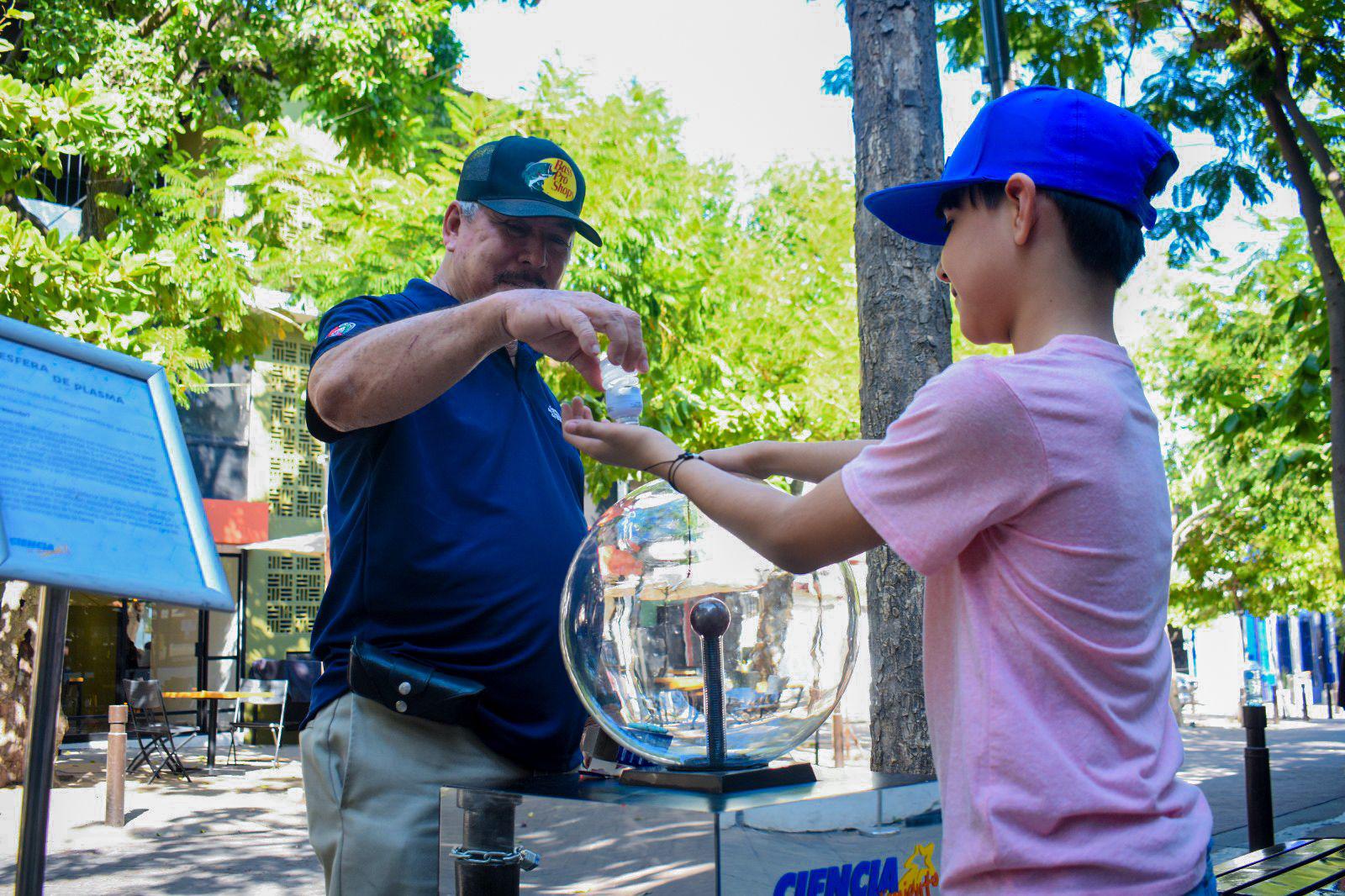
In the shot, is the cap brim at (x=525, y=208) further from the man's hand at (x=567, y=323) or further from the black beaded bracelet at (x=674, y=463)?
the black beaded bracelet at (x=674, y=463)

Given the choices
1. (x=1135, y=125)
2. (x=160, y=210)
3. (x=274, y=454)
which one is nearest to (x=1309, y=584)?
(x=274, y=454)

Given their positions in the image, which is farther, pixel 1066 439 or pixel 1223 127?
pixel 1223 127

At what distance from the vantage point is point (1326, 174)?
8258 millimetres

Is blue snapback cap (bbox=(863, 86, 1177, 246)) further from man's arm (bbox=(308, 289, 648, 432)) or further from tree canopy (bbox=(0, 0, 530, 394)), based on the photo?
tree canopy (bbox=(0, 0, 530, 394))

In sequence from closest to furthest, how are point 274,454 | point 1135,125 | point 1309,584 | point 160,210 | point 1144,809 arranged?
1. point 1144,809
2. point 1135,125
3. point 160,210
4. point 274,454
5. point 1309,584

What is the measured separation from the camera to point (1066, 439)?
138 centimetres

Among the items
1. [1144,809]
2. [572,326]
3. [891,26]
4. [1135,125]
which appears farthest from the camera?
[891,26]

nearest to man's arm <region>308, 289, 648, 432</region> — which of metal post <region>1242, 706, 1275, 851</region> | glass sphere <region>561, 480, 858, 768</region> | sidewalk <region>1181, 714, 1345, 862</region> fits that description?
glass sphere <region>561, 480, 858, 768</region>

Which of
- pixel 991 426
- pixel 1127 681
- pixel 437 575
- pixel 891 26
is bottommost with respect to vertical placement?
pixel 1127 681

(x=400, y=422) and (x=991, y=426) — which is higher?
(x=400, y=422)

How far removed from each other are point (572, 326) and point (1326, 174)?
811cm

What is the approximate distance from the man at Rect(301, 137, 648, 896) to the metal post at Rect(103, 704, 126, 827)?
24.0 feet

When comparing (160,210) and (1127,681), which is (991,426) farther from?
(160,210)

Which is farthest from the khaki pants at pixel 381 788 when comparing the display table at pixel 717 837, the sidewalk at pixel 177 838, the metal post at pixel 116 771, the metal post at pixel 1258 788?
the metal post at pixel 116 771
